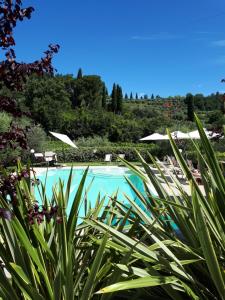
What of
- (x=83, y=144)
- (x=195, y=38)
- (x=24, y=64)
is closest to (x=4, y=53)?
(x=24, y=64)

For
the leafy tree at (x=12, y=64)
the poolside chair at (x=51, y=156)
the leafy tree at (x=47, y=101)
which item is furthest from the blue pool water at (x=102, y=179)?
the leafy tree at (x=47, y=101)

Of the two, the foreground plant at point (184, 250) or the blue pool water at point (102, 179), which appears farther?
the blue pool water at point (102, 179)

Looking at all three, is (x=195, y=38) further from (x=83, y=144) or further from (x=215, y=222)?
(x=215, y=222)

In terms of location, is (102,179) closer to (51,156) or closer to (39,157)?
(51,156)

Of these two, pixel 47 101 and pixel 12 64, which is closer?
pixel 12 64

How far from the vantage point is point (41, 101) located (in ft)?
135

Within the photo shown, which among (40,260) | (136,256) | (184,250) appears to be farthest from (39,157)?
(136,256)

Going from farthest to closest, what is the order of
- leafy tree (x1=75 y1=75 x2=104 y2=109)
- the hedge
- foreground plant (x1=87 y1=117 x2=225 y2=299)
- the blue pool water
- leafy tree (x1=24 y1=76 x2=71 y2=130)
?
leafy tree (x1=75 y1=75 x2=104 y2=109) → leafy tree (x1=24 y1=76 x2=71 y2=130) → the hedge → the blue pool water → foreground plant (x1=87 y1=117 x2=225 y2=299)

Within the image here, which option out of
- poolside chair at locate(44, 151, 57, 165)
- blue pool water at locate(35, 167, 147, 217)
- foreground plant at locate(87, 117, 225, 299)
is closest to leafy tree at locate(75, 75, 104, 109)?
poolside chair at locate(44, 151, 57, 165)

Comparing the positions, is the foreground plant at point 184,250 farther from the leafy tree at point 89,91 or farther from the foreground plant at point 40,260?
the leafy tree at point 89,91

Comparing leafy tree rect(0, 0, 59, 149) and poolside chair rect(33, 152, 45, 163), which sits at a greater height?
leafy tree rect(0, 0, 59, 149)

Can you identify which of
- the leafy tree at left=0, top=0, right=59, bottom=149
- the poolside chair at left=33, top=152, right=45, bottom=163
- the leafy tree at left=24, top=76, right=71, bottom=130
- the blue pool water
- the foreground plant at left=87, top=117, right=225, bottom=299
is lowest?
the blue pool water

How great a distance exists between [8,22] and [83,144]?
30.6 metres

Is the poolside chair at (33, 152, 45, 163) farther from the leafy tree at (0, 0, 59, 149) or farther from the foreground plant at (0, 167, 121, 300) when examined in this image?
the leafy tree at (0, 0, 59, 149)
